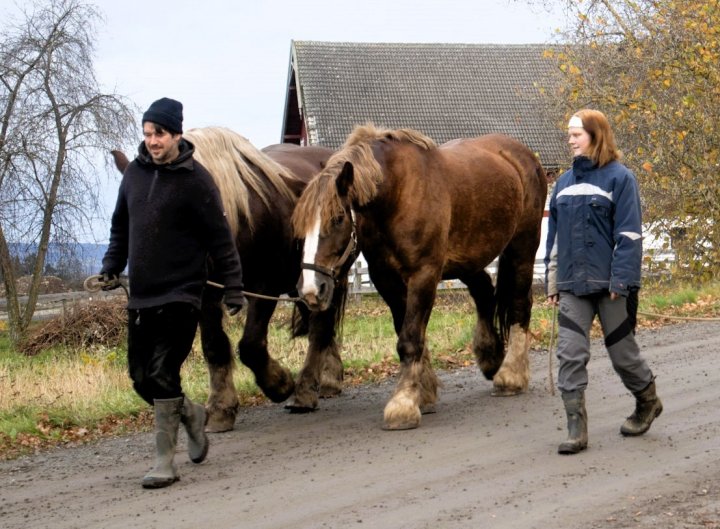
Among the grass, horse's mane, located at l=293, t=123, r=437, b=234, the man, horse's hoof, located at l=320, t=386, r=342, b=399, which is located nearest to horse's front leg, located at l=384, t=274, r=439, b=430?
horse's mane, located at l=293, t=123, r=437, b=234

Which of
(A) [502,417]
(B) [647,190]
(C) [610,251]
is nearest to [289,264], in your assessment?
(A) [502,417]

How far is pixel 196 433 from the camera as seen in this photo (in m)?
6.30

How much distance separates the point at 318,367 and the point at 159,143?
3.06m

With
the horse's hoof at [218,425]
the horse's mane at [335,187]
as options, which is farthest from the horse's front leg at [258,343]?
the horse's mane at [335,187]

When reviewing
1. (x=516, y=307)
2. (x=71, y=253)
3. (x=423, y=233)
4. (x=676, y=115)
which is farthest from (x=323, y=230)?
(x=71, y=253)

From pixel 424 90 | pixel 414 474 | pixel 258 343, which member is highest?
pixel 424 90

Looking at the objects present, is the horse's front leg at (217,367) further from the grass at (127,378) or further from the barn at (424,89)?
the barn at (424,89)

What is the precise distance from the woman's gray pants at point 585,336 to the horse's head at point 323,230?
5.09 feet

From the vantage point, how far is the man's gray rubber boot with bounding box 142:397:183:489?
5.82 metres

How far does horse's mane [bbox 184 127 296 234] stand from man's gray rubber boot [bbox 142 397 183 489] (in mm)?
1693

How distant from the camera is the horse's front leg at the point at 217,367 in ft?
24.5

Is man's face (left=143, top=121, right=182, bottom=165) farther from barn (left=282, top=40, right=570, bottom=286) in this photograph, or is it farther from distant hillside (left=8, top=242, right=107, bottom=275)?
barn (left=282, top=40, right=570, bottom=286)

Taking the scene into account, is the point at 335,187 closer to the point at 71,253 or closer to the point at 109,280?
the point at 109,280

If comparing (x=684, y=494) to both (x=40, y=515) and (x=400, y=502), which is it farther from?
(x=40, y=515)
